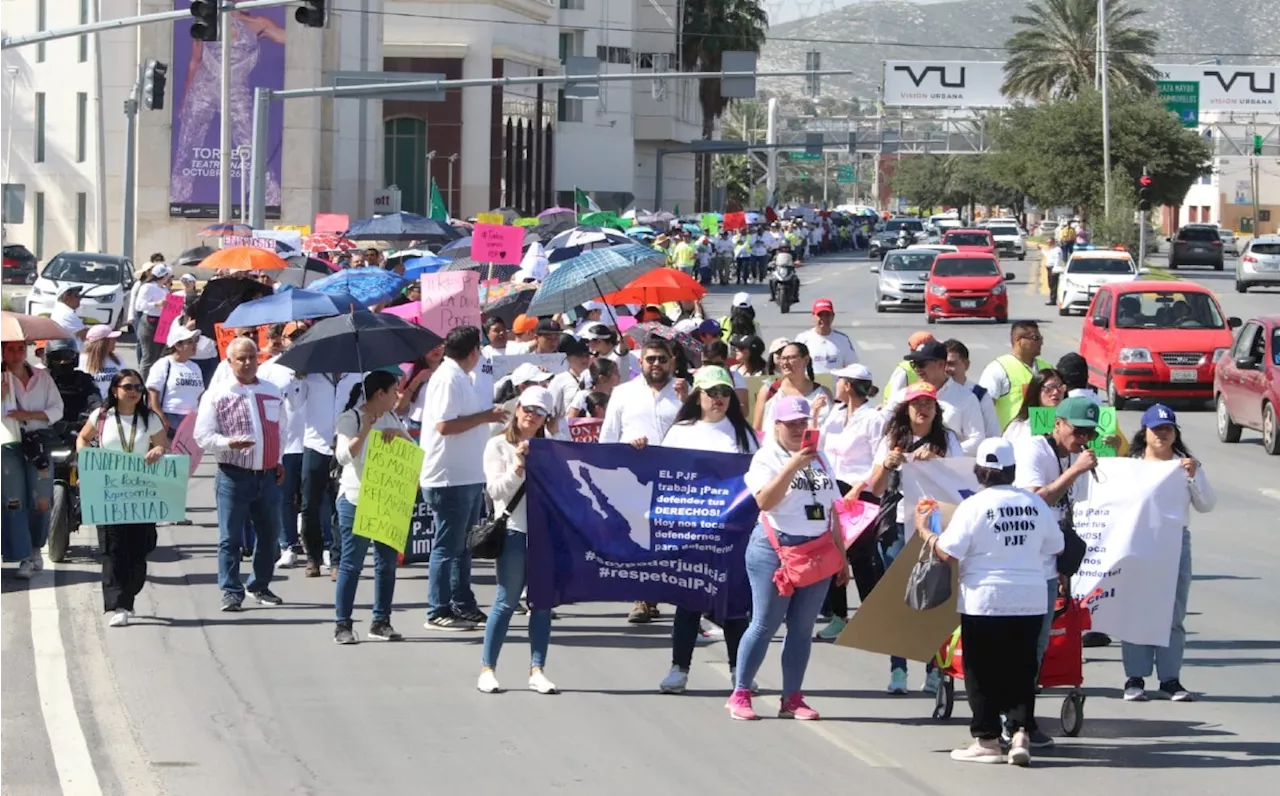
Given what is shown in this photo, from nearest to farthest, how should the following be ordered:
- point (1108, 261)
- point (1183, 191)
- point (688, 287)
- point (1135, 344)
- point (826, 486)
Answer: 1. point (826, 486)
2. point (688, 287)
3. point (1135, 344)
4. point (1108, 261)
5. point (1183, 191)

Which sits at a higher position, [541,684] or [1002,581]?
[1002,581]

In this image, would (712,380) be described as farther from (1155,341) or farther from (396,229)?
(396,229)

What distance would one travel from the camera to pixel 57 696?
1002cm

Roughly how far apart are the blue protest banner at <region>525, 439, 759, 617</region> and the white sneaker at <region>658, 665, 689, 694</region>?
35 cm

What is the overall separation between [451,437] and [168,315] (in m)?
Result: 11.9

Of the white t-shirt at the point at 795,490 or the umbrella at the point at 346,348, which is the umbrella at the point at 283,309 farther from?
the white t-shirt at the point at 795,490

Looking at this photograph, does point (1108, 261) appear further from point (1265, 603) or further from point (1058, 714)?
point (1058, 714)

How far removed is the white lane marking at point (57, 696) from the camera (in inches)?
330

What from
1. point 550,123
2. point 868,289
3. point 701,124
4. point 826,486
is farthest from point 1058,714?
point 701,124

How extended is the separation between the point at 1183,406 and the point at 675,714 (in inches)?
798

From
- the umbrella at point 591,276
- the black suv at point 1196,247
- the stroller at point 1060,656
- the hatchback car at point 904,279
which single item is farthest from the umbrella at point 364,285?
the black suv at point 1196,247

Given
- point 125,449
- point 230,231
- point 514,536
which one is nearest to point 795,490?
point 514,536

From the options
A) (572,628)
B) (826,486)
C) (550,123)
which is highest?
(550,123)

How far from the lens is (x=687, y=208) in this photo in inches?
4680
